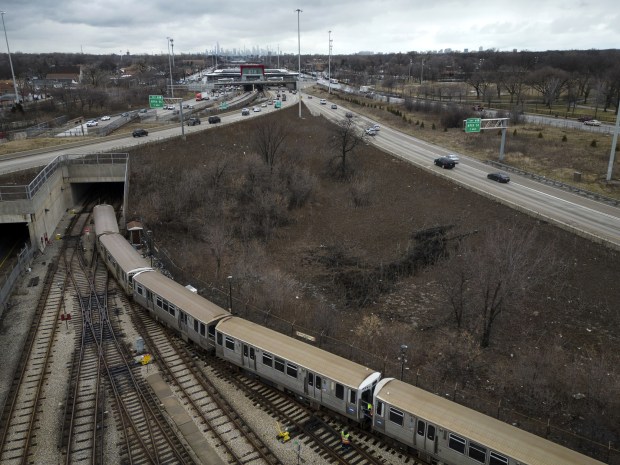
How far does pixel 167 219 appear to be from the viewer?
4222cm

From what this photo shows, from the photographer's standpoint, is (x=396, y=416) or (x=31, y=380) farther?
(x=31, y=380)

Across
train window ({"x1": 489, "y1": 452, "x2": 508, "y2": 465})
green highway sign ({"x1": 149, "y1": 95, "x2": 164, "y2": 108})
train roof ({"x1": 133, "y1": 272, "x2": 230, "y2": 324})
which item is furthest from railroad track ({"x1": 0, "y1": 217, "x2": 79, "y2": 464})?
green highway sign ({"x1": 149, "y1": 95, "x2": 164, "y2": 108})

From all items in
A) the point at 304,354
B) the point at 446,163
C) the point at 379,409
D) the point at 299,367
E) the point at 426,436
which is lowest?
the point at 426,436

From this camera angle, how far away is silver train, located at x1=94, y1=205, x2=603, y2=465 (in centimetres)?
1442

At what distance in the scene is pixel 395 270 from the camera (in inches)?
1377

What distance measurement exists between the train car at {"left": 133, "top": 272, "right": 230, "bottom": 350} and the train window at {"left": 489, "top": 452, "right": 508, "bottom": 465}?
12.2 metres

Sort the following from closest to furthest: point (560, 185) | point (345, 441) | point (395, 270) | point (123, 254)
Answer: point (345, 441) < point (123, 254) < point (395, 270) < point (560, 185)

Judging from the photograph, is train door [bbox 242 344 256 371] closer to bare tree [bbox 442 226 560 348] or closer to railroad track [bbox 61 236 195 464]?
railroad track [bbox 61 236 195 464]

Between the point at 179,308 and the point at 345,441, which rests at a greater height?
the point at 179,308

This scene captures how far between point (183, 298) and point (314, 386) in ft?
29.0

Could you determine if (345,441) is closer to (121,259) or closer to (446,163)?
(121,259)

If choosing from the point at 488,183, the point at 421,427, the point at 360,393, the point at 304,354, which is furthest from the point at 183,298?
the point at 488,183

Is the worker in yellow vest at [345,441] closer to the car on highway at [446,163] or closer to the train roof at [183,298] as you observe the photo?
the train roof at [183,298]

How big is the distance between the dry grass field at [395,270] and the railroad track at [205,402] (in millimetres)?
4665
